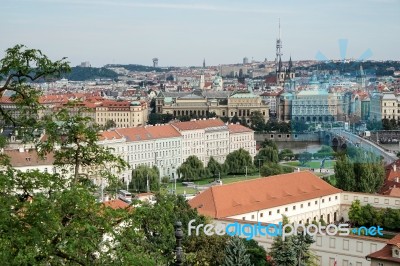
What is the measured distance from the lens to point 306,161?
43.5m

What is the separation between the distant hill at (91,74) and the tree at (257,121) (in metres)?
100.0

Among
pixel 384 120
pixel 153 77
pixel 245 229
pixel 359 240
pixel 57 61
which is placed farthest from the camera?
pixel 153 77

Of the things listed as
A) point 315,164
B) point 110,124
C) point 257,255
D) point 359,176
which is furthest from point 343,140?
point 257,255

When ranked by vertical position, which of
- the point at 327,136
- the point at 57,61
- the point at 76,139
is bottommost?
the point at 327,136

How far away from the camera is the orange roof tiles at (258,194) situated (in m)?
20.9

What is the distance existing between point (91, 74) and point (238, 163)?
136 metres

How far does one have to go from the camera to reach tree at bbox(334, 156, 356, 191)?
28.0 m

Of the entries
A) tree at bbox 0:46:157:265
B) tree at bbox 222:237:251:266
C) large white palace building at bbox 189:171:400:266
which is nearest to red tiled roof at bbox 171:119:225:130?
large white palace building at bbox 189:171:400:266

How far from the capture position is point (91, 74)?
6806 inches

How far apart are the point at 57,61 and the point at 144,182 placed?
27.2m

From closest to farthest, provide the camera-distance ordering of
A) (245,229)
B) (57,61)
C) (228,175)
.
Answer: (57,61) < (245,229) < (228,175)

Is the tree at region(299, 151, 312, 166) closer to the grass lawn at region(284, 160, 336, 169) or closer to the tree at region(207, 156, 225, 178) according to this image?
the grass lawn at region(284, 160, 336, 169)

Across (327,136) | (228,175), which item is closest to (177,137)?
(228,175)

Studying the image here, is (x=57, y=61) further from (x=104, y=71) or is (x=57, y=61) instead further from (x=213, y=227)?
(x=104, y=71)
